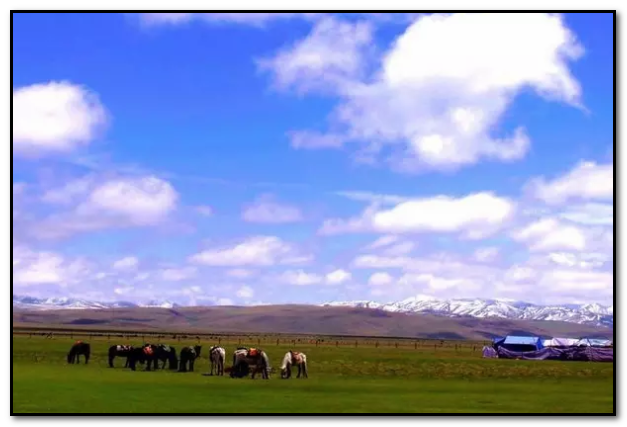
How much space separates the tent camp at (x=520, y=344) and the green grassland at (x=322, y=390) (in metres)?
18.4

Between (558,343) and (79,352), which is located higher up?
(558,343)

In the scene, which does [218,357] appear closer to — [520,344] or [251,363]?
[251,363]

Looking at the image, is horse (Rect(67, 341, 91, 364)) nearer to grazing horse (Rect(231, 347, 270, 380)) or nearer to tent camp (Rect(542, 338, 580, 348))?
grazing horse (Rect(231, 347, 270, 380))

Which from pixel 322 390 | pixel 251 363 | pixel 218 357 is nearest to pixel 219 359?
pixel 218 357

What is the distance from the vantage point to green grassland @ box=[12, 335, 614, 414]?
33.2 m

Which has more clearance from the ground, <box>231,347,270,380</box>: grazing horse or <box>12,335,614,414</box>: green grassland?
<box>231,347,270,380</box>: grazing horse

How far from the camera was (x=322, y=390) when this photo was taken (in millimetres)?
39312

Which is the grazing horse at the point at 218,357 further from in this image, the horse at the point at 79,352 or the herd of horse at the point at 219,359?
the horse at the point at 79,352

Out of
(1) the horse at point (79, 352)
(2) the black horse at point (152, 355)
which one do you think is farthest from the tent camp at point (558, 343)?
(1) the horse at point (79, 352)

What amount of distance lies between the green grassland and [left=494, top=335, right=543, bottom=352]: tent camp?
725 inches

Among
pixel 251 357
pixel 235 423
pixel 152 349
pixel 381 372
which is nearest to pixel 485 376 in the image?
pixel 381 372

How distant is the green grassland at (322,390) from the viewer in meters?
33.2

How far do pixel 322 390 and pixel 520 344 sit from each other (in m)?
40.8

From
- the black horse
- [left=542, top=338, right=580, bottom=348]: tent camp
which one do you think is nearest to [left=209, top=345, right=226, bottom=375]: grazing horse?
the black horse
